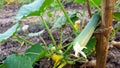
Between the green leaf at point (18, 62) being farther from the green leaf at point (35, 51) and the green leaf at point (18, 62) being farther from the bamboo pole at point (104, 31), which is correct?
the bamboo pole at point (104, 31)

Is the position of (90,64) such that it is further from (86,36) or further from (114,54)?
(86,36)

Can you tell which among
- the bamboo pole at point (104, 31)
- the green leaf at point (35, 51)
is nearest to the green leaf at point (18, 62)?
the green leaf at point (35, 51)

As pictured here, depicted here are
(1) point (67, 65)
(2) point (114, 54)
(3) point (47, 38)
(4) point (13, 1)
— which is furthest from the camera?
(4) point (13, 1)

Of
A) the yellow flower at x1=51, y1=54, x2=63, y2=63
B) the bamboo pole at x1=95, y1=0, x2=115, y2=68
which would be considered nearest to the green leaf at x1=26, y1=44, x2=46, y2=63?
the yellow flower at x1=51, y1=54, x2=63, y2=63

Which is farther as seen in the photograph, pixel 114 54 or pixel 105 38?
pixel 114 54

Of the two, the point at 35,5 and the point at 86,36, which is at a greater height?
the point at 35,5

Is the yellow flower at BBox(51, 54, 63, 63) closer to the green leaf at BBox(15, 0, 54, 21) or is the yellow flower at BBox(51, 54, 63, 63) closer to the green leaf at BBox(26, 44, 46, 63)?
the green leaf at BBox(26, 44, 46, 63)

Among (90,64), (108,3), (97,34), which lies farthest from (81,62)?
(108,3)
